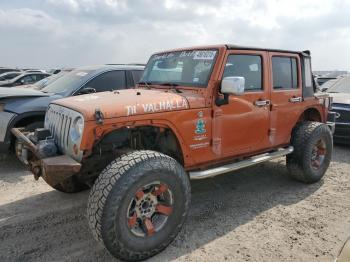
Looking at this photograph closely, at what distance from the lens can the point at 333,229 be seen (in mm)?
3967

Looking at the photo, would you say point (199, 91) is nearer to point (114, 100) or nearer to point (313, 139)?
point (114, 100)

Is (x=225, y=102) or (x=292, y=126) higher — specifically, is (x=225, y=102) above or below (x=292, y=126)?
above

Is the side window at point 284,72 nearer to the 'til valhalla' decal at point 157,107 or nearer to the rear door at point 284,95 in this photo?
the rear door at point 284,95

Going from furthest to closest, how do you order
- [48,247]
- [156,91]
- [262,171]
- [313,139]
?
[262,171], [313,139], [156,91], [48,247]

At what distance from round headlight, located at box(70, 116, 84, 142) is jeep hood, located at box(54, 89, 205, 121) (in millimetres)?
87

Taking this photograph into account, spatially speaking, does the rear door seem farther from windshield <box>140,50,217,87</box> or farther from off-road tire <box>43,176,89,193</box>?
off-road tire <box>43,176,89,193</box>

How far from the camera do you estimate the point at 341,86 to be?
30.5 feet

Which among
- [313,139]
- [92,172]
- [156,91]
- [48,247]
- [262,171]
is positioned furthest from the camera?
[262,171]

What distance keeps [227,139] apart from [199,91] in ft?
2.22

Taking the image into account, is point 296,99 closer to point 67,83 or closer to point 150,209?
point 150,209

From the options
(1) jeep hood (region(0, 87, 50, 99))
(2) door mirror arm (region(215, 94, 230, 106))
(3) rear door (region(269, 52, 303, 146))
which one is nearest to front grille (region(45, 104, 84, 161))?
(2) door mirror arm (region(215, 94, 230, 106))

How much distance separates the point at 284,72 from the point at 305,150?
1145 mm

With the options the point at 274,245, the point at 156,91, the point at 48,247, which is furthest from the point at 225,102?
the point at 48,247

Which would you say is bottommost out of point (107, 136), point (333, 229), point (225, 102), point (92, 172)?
point (333, 229)
